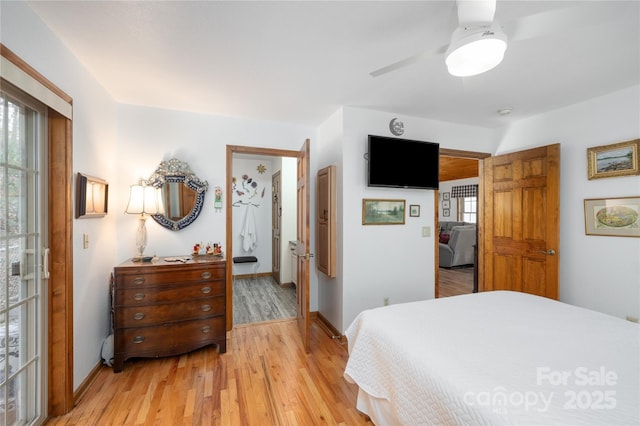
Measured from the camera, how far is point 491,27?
1.17 metres

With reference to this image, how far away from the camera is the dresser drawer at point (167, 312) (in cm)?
229

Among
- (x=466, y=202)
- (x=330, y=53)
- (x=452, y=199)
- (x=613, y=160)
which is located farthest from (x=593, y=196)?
(x=452, y=199)

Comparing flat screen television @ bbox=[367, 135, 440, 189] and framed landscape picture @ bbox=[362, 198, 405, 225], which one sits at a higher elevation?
flat screen television @ bbox=[367, 135, 440, 189]

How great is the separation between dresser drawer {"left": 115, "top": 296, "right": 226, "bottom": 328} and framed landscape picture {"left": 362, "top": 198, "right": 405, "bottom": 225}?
1.70m

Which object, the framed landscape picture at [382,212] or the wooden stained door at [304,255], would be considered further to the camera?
the framed landscape picture at [382,212]

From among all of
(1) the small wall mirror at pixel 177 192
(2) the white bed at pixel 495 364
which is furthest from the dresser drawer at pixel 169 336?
(2) the white bed at pixel 495 364

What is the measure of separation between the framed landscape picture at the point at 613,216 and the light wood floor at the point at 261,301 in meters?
3.38

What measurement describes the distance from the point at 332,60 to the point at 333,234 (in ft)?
5.40

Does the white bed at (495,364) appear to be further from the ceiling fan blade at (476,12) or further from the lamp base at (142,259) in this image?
the lamp base at (142,259)

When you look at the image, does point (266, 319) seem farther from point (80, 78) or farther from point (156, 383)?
point (80, 78)

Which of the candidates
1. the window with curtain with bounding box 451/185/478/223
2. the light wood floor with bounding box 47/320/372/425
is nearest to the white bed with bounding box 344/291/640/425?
the light wood floor with bounding box 47/320/372/425

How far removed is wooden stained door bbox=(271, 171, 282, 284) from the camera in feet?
16.1

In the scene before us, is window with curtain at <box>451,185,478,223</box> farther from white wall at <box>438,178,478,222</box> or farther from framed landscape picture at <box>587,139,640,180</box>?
framed landscape picture at <box>587,139,640,180</box>

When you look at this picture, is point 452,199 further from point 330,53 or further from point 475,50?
point 475,50
